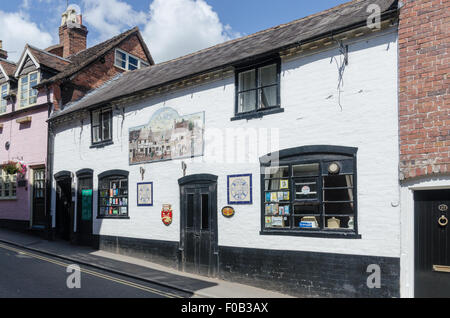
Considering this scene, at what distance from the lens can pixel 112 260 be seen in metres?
12.5

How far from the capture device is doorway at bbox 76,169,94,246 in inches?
596

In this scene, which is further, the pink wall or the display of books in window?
the pink wall

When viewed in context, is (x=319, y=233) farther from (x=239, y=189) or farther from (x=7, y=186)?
(x=7, y=186)

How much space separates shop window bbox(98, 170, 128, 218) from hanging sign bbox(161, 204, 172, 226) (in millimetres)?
1988

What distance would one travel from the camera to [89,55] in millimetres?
19844

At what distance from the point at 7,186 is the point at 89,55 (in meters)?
7.39

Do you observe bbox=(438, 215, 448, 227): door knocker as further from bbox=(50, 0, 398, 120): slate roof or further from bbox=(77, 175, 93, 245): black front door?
bbox=(77, 175, 93, 245): black front door

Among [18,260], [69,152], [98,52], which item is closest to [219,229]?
[18,260]

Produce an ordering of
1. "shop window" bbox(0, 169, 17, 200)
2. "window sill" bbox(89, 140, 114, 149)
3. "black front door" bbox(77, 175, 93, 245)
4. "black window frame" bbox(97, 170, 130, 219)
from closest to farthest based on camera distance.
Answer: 1. "black window frame" bbox(97, 170, 130, 219)
2. "window sill" bbox(89, 140, 114, 149)
3. "black front door" bbox(77, 175, 93, 245)
4. "shop window" bbox(0, 169, 17, 200)

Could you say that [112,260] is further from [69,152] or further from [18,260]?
[69,152]

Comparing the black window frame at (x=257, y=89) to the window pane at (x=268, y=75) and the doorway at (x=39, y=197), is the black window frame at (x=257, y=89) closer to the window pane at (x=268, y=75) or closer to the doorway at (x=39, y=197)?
the window pane at (x=268, y=75)

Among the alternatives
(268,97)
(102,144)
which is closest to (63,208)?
(102,144)

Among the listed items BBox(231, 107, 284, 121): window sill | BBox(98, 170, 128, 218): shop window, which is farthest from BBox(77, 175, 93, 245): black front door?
BBox(231, 107, 284, 121): window sill
